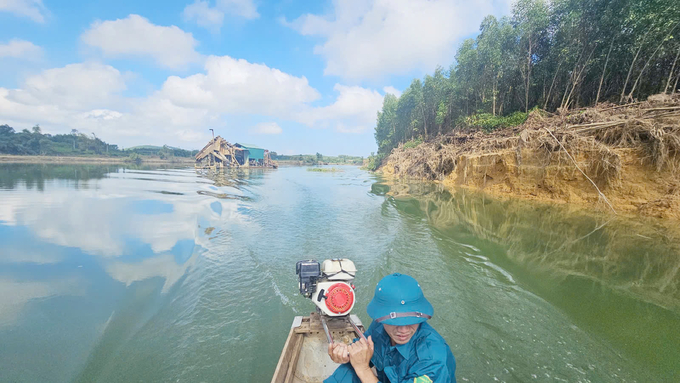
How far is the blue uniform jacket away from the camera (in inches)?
59.9

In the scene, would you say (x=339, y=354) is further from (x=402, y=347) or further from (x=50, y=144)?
(x=50, y=144)

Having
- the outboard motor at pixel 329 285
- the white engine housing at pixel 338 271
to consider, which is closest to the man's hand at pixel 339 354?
the outboard motor at pixel 329 285

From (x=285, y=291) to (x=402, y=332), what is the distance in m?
4.15

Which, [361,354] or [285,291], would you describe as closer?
[361,354]

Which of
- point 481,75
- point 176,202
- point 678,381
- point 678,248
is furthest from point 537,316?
point 481,75

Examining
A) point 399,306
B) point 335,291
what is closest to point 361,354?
A: point 399,306

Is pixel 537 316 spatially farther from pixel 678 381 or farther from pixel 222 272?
pixel 222 272

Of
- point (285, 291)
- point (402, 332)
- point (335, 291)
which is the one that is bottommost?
point (285, 291)

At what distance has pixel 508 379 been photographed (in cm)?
313

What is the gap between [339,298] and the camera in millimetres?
3211

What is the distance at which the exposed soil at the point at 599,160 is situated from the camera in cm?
939

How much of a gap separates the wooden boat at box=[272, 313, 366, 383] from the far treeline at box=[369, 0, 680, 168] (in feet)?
60.6

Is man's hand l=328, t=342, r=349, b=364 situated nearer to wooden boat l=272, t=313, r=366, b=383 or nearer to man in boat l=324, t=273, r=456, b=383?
man in boat l=324, t=273, r=456, b=383

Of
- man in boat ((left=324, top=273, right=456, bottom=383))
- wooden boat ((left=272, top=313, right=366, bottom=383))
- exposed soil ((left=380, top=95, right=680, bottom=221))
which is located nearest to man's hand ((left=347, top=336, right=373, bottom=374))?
man in boat ((left=324, top=273, right=456, bottom=383))
